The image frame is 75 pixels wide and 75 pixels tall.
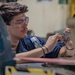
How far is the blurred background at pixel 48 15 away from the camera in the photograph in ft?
15.8

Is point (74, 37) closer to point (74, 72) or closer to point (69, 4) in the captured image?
point (74, 72)

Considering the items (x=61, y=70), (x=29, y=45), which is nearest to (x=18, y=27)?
(x=29, y=45)

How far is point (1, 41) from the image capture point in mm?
1260

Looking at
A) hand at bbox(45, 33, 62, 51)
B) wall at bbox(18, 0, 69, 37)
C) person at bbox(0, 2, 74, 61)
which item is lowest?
wall at bbox(18, 0, 69, 37)

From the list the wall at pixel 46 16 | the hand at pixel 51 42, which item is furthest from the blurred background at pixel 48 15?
the hand at pixel 51 42

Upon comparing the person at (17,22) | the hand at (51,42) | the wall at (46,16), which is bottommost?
the wall at (46,16)

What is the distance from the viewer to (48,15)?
511cm

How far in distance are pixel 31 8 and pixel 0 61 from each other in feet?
11.8

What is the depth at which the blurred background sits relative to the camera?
482 centimetres

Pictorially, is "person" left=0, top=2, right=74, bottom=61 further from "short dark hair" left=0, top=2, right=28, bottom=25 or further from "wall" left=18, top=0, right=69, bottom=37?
"wall" left=18, top=0, right=69, bottom=37

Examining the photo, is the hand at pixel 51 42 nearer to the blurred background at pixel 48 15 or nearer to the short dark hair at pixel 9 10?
the short dark hair at pixel 9 10

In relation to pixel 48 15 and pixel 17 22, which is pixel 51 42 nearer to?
pixel 17 22

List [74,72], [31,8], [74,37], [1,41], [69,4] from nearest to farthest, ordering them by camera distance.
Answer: [74,72], [1,41], [74,37], [31,8], [69,4]

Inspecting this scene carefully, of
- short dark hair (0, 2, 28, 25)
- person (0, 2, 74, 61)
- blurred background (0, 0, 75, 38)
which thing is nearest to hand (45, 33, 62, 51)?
person (0, 2, 74, 61)
